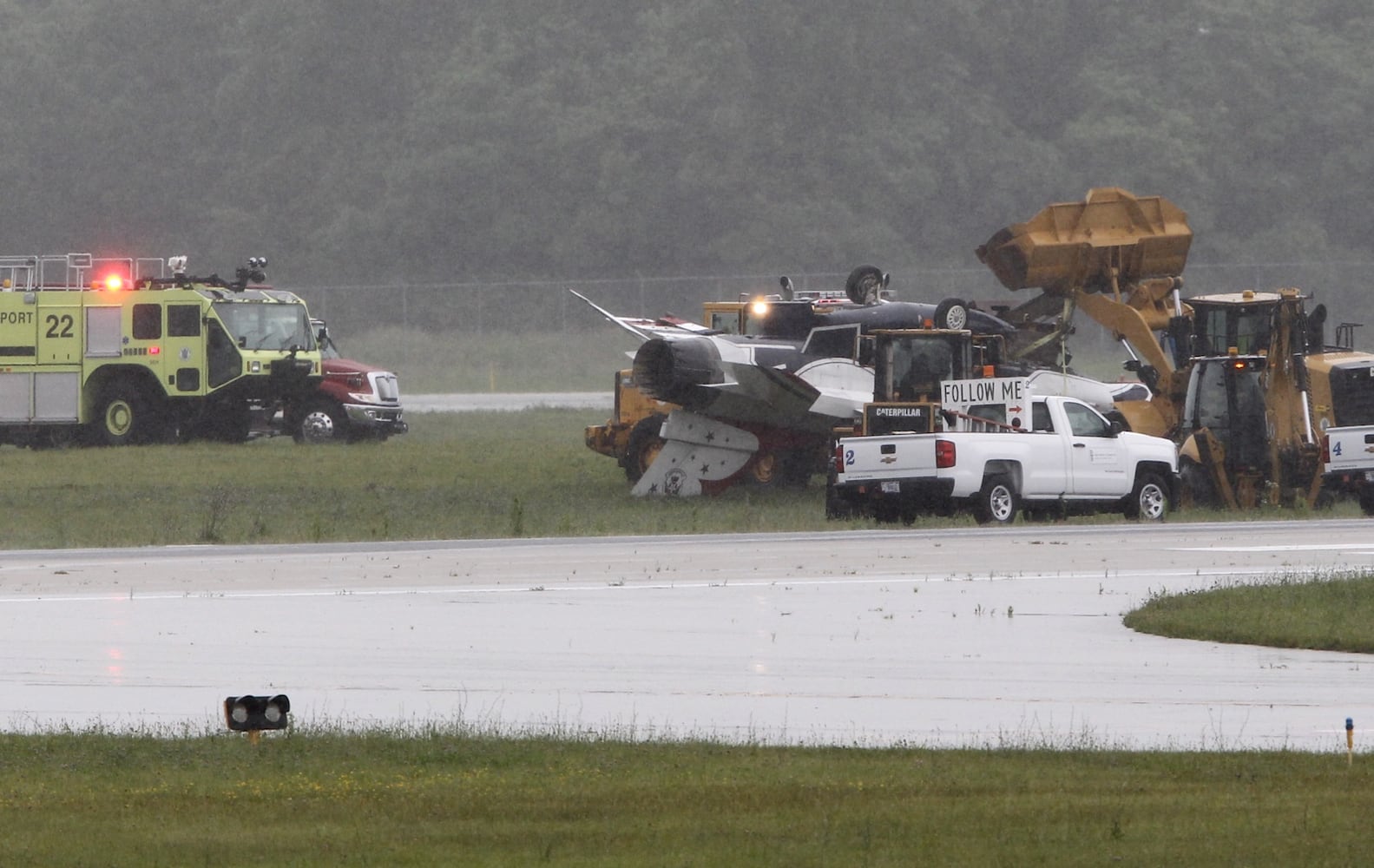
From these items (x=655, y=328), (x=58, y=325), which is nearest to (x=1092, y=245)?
(x=655, y=328)

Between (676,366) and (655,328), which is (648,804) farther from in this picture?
(655,328)

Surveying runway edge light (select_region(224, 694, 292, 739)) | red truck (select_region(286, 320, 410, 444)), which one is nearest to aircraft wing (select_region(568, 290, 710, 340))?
red truck (select_region(286, 320, 410, 444))

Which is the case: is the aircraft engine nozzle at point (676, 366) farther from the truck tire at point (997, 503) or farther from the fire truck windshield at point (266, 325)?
the fire truck windshield at point (266, 325)

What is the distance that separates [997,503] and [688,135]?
165ft

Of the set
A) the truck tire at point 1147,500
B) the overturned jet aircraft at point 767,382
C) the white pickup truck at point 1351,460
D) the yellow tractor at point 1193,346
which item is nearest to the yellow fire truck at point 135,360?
the overturned jet aircraft at point 767,382

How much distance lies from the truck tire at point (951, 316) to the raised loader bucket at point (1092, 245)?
113 inches

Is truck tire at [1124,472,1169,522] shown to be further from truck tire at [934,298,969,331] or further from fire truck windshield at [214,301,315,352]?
fire truck windshield at [214,301,315,352]

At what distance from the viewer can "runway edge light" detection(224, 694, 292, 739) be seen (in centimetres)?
995

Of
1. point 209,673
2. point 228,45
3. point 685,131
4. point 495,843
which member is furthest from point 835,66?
point 495,843

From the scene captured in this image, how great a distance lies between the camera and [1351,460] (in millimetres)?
24953

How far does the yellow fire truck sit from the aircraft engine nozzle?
517 inches

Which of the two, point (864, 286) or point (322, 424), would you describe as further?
point (322, 424)

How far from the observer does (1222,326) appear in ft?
91.9

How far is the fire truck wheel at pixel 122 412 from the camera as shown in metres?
38.8
